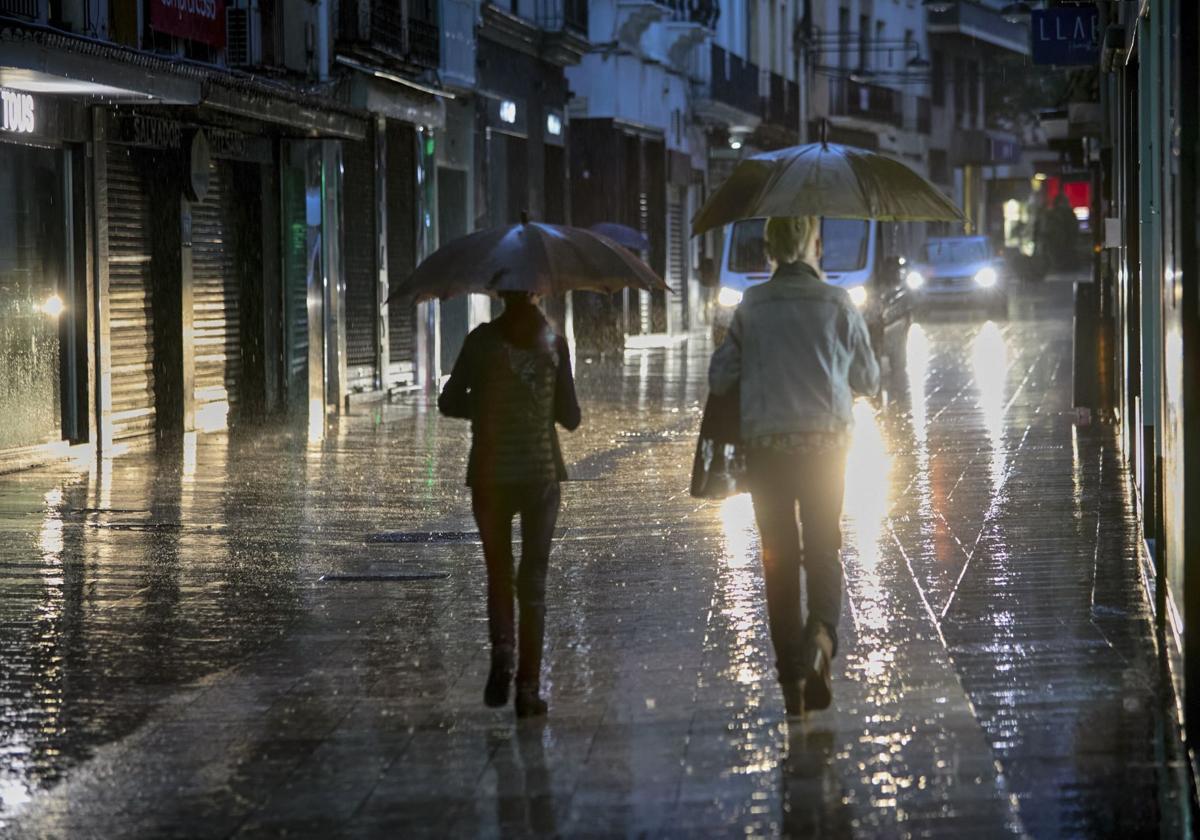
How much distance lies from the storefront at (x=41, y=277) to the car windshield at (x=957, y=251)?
3160 centimetres

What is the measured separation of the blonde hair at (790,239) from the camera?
7723mm

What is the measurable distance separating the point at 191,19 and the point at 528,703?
13095 millimetres

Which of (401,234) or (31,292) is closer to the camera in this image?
(31,292)

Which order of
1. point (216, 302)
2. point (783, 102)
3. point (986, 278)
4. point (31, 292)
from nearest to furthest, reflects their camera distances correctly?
point (31, 292), point (216, 302), point (986, 278), point (783, 102)

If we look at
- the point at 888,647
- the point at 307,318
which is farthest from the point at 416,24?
the point at 888,647

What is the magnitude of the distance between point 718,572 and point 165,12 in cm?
975

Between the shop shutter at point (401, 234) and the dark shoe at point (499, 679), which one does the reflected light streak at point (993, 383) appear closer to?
the shop shutter at point (401, 234)

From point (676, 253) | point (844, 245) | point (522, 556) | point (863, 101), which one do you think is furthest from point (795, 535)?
point (863, 101)

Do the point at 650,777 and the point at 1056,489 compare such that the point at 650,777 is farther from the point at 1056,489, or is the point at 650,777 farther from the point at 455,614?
the point at 1056,489

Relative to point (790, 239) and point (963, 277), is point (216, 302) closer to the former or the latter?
point (790, 239)

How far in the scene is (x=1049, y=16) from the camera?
1966 centimetres

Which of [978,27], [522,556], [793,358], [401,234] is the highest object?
[978,27]

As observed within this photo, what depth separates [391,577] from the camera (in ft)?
36.1

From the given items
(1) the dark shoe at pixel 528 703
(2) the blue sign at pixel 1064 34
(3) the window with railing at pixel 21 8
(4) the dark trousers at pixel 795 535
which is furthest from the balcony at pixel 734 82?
(1) the dark shoe at pixel 528 703
